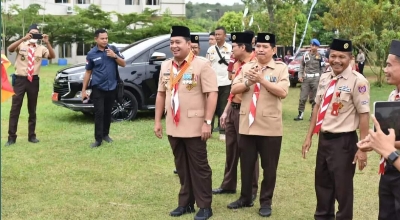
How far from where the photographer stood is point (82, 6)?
150ft

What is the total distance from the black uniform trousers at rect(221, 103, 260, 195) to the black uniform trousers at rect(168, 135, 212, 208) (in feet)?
2.54

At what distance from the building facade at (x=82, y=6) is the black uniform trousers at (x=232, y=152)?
122ft

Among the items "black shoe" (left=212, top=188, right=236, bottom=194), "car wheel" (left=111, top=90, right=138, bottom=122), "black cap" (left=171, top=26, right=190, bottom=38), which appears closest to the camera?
"black cap" (left=171, top=26, right=190, bottom=38)

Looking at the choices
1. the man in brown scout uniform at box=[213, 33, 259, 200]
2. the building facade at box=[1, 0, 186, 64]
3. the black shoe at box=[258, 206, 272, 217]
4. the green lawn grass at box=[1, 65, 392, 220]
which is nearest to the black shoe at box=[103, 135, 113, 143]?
the green lawn grass at box=[1, 65, 392, 220]

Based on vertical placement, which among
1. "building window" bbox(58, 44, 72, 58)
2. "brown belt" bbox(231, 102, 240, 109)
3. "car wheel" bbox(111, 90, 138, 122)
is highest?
"brown belt" bbox(231, 102, 240, 109)

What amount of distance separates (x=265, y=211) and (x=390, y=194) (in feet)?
5.97

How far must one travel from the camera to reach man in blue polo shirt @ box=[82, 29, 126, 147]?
8383mm

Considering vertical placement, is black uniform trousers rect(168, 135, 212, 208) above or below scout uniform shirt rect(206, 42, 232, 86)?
below

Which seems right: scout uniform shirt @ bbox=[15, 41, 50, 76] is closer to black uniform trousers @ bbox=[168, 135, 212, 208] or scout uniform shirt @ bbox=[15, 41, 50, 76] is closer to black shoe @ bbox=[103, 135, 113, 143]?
black shoe @ bbox=[103, 135, 113, 143]

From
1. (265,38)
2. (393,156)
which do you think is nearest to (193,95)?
(265,38)

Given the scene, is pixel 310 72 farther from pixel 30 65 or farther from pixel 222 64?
pixel 30 65

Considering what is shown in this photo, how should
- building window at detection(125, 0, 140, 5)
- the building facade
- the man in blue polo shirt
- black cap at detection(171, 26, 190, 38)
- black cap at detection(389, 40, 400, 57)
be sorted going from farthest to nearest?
building window at detection(125, 0, 140, 5), the building facade, the man in blue polo shirt, black cap at detection(171, 26, 190, 38), black cap at detection(389, 40, 400, 57)

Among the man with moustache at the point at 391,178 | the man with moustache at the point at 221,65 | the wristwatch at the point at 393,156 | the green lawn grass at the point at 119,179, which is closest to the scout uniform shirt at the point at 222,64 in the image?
the man with moustache at the point at 221,65

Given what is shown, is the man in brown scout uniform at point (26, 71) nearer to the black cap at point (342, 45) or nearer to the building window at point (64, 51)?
the black cap at point (342, 45)
